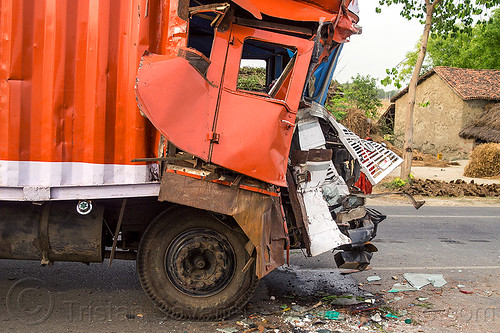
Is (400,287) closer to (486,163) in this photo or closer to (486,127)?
(486,163)

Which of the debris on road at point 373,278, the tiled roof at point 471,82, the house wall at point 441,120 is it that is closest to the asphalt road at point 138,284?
the debris on road at point 373,278

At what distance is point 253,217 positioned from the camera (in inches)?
151

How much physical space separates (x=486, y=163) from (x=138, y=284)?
16.9 metres

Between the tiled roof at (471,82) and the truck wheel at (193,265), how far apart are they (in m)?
24.1

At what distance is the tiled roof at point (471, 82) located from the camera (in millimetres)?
25203

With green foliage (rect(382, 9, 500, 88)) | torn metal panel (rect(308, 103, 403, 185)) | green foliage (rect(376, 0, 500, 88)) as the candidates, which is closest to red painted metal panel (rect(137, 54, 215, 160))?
torn metal panel (rect(308, 103, 403, 185))

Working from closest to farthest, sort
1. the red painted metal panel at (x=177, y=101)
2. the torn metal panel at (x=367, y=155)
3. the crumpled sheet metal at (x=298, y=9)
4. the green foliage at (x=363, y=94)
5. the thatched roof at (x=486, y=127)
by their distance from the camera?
the red painted metal panel at (x=177, y=101) < the crumpled sheet metal at (x=298, y=9) < the torn metal panel at (x=367, y=155) < the green foliage at (x=363, y=94) < the thatched roof at (x=486, y=127)

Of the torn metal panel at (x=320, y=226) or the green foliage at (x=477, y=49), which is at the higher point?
the green foliage at (x=477, y=49)

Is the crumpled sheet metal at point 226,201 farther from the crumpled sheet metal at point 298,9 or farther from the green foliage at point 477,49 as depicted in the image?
the green foliage at point 477,49

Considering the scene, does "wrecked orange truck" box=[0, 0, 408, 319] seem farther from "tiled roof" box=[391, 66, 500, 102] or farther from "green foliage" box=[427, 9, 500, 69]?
"green foliage" box=[427, 9, 500, 69]

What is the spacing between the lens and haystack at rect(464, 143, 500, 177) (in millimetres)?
18312

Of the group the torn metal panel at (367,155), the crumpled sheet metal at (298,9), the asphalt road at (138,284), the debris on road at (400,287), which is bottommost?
the asphalt road at (138,284)

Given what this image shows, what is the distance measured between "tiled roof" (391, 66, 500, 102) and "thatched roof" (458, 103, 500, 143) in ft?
2.85

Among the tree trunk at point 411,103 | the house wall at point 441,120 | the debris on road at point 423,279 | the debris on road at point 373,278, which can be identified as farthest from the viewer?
the house wall at point 441,120
